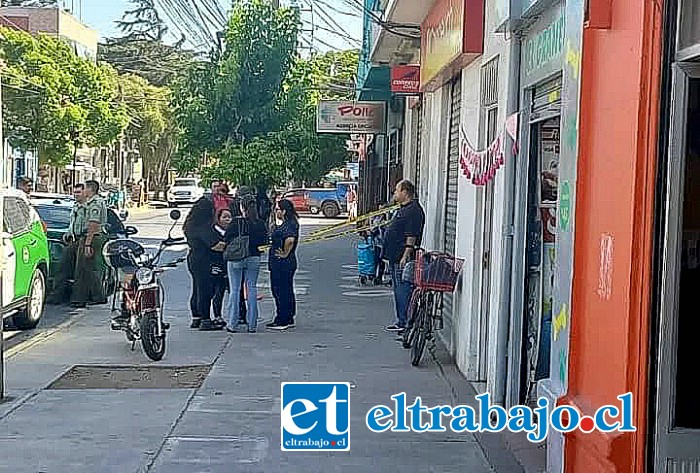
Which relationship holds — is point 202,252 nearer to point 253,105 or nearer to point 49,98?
point 253,105

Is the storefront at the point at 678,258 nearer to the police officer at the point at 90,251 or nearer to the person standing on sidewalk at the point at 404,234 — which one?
the person standing on sidewalk at the point at 404,234

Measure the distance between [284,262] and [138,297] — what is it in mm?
2724

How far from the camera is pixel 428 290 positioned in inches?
444

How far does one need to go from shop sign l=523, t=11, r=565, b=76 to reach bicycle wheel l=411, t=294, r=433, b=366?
11.6 ft

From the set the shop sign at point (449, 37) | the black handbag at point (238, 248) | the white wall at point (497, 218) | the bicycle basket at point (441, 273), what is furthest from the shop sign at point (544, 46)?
the black handbag at point (238, 248)

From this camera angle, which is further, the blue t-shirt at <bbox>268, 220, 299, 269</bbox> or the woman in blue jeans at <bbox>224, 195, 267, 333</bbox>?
the blue t-shirt at <bbox>268, 220, 299, 269</bbox>

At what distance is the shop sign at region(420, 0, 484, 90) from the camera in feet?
33.4

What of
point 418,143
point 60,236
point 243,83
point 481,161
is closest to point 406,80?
point 418,143

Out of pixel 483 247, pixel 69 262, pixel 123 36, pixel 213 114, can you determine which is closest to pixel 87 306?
pixel 69 262

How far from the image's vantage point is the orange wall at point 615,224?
198 inches

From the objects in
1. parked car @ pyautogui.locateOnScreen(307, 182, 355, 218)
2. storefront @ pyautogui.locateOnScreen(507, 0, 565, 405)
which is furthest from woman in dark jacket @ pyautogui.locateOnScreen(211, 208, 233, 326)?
parked car @ pyautogui.locateOnScreen(307, 182, 355, 218)

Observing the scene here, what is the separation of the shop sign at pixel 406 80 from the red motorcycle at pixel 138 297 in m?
5.68

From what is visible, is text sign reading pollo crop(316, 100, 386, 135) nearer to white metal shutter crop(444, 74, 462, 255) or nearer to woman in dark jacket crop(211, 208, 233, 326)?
woman in dark jacket crop(211, 208, 233, 326)

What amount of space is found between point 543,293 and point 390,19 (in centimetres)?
893
